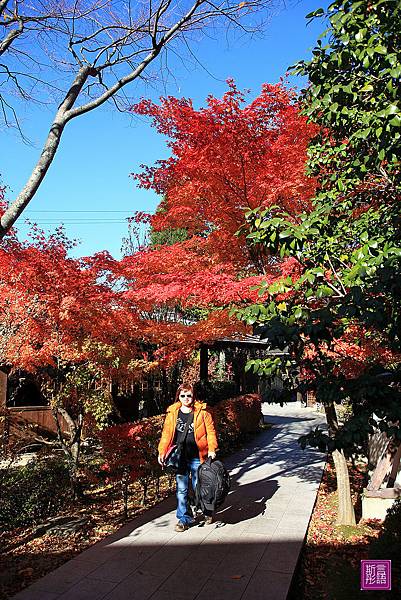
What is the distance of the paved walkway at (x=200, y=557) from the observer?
13.1ft

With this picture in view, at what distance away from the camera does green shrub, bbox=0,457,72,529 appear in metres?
5.77

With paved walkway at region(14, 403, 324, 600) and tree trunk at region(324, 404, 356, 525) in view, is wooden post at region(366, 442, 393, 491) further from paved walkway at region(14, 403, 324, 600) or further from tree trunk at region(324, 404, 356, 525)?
paved walkway at region(14, 403, 324, 600)

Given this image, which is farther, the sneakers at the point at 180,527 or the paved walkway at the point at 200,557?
the sneakers at the point at 180,527

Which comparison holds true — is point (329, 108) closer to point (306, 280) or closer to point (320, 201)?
point (320, 201)

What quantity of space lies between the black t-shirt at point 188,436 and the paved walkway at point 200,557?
91cm

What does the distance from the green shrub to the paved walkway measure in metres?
1.29

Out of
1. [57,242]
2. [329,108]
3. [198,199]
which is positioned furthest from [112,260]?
[329,108]

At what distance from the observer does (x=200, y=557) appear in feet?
15.4

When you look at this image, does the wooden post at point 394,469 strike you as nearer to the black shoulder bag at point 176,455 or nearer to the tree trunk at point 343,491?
the tree trunk at point 343,491

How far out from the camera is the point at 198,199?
806 cm

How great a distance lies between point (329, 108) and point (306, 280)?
135cm

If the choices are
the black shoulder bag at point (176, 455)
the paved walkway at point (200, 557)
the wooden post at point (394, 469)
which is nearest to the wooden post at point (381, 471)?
the wooden post at point (394, 469)

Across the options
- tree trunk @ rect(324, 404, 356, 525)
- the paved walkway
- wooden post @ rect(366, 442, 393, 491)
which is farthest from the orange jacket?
wooden post @ rect(366, 442, 393, 491)

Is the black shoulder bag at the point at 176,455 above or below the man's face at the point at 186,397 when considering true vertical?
below
